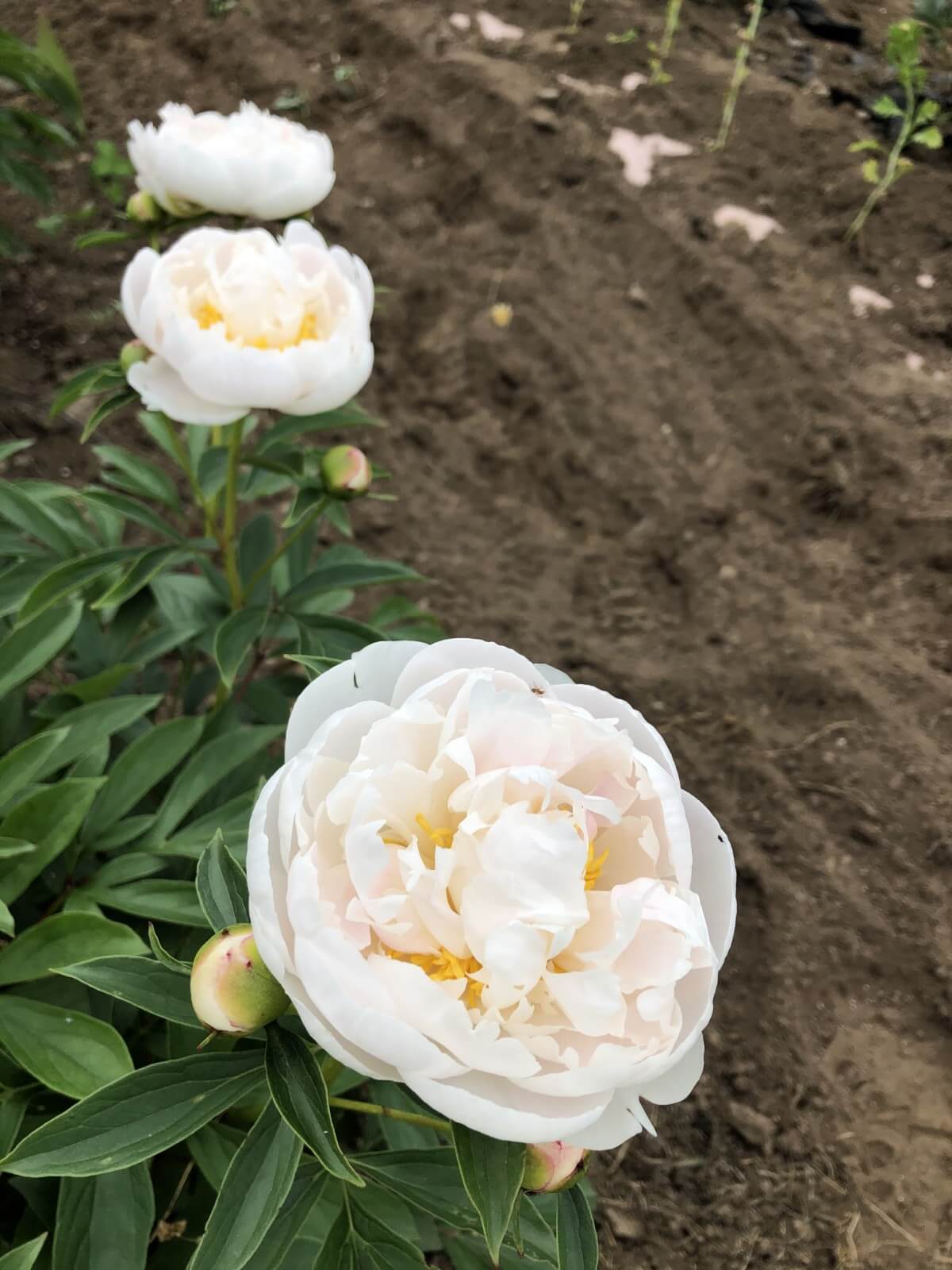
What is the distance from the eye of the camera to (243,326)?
91 cm

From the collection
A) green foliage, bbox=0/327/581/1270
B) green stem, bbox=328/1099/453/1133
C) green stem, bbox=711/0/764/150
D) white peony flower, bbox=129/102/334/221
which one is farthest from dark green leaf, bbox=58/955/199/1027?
green stem, bbox=711/0/764/150

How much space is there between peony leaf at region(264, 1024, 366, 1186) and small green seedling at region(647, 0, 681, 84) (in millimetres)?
2924

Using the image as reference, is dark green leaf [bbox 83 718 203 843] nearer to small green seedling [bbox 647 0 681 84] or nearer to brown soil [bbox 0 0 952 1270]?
brown soil [bbox 0 0 952 1270]

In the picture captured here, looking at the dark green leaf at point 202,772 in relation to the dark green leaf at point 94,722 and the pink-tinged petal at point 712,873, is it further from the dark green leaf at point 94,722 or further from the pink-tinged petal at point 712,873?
the pink-tinged petal at point 712,873

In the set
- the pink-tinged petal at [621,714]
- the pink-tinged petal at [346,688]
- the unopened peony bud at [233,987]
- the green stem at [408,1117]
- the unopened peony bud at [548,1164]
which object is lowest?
the green stem at [408,1117]

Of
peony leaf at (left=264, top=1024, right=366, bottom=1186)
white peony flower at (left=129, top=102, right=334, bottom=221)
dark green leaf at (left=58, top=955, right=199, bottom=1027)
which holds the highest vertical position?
white peony flower at (left=129, top=102, right=334, bottom=221)

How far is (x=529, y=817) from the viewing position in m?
0.48

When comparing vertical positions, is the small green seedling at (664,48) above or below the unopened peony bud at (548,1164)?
above

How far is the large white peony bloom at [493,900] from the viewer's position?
0.46 m

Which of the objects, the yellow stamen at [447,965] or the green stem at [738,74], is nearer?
the yellow stamen at [447,965]

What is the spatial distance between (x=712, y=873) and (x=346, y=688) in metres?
0.24

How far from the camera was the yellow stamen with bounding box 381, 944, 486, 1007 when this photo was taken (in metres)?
0.49

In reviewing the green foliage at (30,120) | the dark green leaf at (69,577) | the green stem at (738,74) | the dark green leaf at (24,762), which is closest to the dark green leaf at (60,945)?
the dark green leaf at (24,762)

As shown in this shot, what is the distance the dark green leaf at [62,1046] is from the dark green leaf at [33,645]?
32cm
